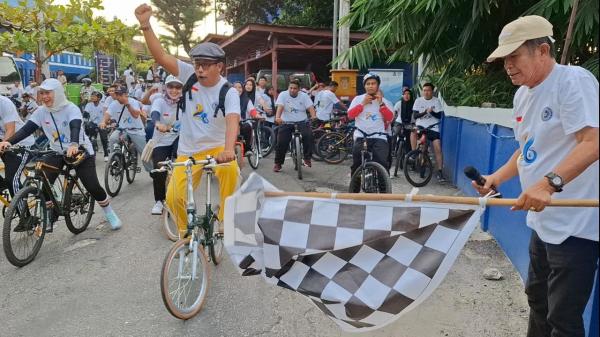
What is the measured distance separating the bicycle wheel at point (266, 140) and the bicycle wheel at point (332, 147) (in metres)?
1.32

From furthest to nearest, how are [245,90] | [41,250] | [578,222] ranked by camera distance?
[245,90] → [41,250] → [578,222]

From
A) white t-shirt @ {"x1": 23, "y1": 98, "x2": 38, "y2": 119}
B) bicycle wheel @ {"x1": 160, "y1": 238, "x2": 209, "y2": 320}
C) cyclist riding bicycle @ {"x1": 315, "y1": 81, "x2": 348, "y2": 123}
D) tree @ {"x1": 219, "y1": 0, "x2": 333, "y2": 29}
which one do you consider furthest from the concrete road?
tree @ {"x1": 219, "y1": 0, "x2": 333, "y2": 29}

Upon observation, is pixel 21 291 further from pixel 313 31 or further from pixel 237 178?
pixel 313 31

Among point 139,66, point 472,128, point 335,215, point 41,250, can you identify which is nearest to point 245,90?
point 472,128

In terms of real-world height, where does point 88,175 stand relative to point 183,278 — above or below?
above

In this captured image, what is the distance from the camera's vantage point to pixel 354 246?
2219mm

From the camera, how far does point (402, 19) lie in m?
7.30

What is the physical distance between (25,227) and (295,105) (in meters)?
5.84

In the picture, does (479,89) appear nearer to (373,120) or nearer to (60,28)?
(373,120)

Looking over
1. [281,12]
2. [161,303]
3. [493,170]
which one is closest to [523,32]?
[161,303]

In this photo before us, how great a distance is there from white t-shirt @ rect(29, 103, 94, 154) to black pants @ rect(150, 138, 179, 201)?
46.3 inches

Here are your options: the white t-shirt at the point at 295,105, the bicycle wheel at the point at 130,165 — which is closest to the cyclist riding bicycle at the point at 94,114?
the bicycle wheel at the point at 130,165

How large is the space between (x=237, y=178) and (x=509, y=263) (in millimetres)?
2754

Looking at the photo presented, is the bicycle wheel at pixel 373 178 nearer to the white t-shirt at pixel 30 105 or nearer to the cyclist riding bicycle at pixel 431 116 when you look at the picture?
the cyclist riding bicycle at pixel 431 116
